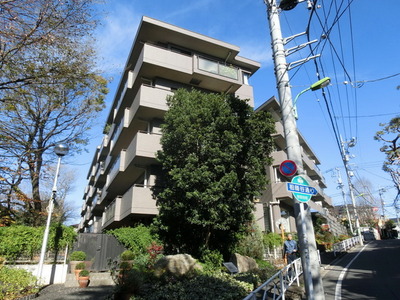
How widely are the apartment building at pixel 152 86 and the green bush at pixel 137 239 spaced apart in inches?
39.0

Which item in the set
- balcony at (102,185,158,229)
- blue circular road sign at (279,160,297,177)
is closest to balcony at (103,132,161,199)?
balcony at (102,185,158,229)

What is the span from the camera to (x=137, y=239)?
13008mm

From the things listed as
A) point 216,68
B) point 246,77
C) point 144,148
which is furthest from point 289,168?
point 246,77

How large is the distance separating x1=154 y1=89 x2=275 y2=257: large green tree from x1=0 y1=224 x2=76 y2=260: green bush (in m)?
4.59

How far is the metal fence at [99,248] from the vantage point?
13.8 m

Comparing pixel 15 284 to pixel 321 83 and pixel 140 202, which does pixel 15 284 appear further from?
pixel 321 83

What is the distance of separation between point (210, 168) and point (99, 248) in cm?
753

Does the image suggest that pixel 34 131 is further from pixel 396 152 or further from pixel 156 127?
pixel 396 152

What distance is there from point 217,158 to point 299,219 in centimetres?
561

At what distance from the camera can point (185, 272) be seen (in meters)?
9.23

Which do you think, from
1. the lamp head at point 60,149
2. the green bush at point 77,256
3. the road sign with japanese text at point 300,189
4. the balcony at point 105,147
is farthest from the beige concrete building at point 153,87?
the road sign with japanese text at point 300,189

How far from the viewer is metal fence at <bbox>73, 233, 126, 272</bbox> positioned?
13.8 m

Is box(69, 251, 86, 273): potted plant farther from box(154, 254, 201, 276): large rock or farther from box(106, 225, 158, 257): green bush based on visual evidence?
box(154, 254, 201, 276): large rock

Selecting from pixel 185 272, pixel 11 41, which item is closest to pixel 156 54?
pixel 11 41
